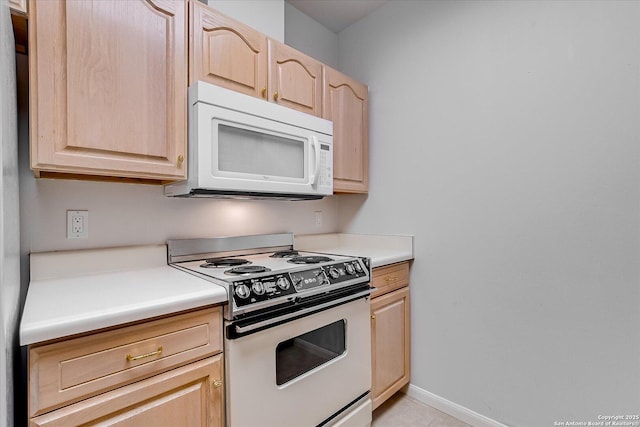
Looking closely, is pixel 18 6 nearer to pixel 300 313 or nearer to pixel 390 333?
pixel 300 313

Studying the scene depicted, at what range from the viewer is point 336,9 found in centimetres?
222

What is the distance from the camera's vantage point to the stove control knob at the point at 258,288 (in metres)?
1.18

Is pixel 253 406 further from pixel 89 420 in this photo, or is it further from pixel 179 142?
pixel 179 142

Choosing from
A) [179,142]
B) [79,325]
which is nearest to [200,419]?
[79,325]

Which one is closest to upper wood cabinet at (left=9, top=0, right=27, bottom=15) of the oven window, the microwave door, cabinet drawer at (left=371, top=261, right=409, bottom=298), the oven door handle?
the microwave door

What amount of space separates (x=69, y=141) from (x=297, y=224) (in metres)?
1.37

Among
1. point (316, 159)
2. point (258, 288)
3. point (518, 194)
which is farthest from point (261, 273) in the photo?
point (518, 194)

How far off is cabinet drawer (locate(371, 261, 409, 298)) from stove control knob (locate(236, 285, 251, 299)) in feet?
2.71

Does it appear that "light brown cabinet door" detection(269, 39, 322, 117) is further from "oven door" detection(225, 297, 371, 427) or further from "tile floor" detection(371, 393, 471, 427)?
"tile floor" detection(371, 393, 471, 427)

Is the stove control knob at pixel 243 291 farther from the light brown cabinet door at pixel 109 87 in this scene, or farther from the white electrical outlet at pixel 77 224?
the white electrical outlet at pixel 77 224

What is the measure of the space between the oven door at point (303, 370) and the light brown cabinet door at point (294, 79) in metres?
1.09

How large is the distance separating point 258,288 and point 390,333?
102 centimetres

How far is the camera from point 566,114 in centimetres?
148

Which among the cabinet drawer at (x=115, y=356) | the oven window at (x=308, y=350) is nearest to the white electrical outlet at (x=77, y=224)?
the cabinet drawer at (x=115, y=356)
